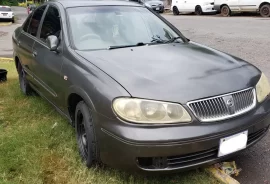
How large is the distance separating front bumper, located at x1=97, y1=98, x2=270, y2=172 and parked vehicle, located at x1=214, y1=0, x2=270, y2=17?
16409mm

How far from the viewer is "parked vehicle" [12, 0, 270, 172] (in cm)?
237

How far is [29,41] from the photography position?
14.4ft

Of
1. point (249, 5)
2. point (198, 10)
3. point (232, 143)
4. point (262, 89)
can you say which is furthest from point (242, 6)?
point (232, 143)

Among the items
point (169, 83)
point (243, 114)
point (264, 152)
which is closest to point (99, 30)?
point (169, 83)

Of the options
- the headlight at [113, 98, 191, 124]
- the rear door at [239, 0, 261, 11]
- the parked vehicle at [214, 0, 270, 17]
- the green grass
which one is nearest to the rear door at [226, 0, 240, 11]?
the parked vehicle at [214, 0, 270, 17]

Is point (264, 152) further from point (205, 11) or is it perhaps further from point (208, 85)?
point (205, 11)

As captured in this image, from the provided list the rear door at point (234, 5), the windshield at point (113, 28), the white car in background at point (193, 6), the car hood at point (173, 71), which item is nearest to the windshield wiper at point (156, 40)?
the windshield at point (113, 28)

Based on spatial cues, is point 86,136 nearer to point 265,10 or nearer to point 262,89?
point 262,89

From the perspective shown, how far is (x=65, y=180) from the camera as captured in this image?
2.81 meters

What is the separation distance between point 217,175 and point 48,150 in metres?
1.67

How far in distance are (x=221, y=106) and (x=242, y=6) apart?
56.8ft

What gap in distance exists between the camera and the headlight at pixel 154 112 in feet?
7.75

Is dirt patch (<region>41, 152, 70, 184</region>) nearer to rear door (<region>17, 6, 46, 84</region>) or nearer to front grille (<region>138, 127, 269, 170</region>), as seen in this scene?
front grille (<region>138, 127, 269, 170</region>)

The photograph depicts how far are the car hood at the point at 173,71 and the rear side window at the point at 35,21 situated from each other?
5.22 ft
